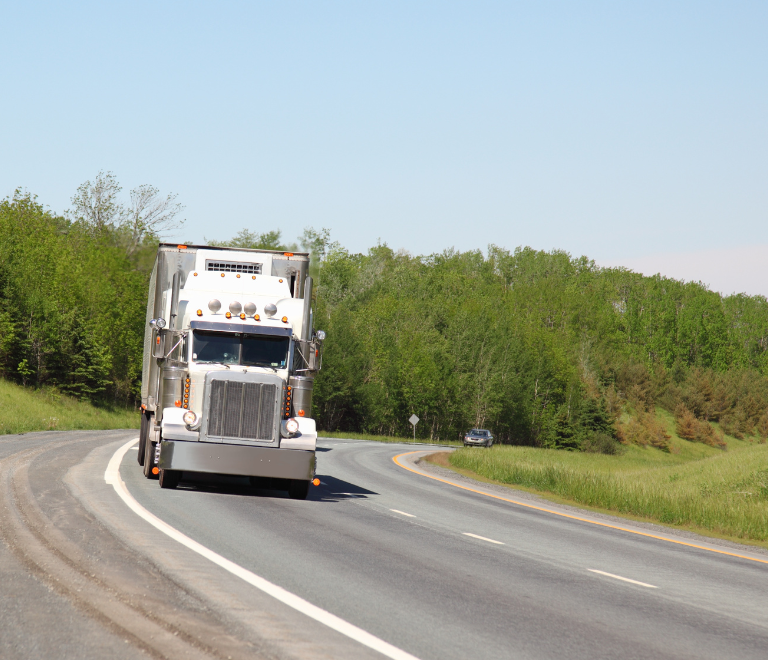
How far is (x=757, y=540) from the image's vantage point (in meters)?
15.2

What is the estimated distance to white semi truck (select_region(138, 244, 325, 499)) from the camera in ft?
46.3

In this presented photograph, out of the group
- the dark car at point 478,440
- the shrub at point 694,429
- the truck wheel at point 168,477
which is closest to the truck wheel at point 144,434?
the truck wheel at point 168,477

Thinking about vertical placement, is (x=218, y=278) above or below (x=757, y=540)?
above

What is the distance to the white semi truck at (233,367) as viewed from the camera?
14125 millimetres

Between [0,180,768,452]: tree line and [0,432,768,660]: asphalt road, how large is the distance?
394 inches

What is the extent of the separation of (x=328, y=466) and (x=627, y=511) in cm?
1005

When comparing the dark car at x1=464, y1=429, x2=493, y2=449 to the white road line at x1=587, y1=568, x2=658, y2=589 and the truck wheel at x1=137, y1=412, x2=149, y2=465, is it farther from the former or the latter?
the white road line at x1=587, y1=568, x2=658, y2=589

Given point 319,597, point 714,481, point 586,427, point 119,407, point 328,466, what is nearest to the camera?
point 319,597

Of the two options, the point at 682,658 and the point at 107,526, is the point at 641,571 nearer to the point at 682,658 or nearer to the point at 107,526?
the point at 682,658

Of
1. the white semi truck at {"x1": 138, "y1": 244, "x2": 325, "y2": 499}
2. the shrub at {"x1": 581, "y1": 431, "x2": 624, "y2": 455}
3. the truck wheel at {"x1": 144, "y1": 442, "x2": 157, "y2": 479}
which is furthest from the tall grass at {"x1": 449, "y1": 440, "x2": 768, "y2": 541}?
the shrub at {"x1": 581, "y1": 431, "x2": 624, "y2": 455}

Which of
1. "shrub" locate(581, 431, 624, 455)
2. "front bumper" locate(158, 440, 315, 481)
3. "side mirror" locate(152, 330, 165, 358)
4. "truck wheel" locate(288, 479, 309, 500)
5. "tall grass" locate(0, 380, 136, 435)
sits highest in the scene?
"side mirror" locate(152, 330, 165, 358)

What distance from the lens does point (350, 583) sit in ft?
25.5

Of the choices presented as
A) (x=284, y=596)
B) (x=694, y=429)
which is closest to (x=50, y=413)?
(x=284, y=596)

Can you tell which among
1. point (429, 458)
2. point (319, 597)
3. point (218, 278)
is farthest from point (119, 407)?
point (319, 597)
